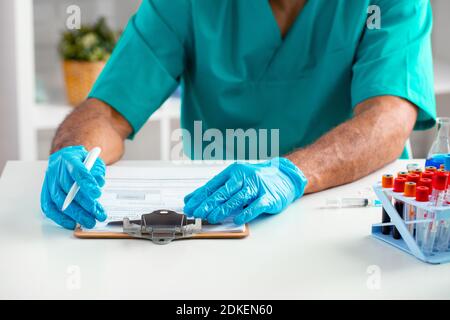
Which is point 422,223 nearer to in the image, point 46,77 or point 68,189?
point 68,189

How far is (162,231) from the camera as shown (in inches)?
39.7

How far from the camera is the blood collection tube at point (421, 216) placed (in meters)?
0.93

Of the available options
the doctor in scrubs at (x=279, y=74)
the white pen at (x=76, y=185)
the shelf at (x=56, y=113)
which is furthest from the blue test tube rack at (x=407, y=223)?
the shelf at (x=56, y=113)

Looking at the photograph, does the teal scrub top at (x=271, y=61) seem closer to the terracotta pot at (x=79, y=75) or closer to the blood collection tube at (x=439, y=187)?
the blood collection tube at (x=439, y=187)

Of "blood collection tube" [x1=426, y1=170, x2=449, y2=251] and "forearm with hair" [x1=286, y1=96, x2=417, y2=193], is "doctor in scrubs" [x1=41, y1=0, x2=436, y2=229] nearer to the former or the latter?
"forearm with hair" [x1=286, y1=96, x2=417, y2=193]

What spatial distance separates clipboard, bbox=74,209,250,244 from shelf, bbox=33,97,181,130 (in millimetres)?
1428

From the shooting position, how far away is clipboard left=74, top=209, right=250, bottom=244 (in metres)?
1.01

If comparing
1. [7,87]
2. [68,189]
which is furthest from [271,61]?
[7,87]

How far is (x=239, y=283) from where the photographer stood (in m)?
0.87

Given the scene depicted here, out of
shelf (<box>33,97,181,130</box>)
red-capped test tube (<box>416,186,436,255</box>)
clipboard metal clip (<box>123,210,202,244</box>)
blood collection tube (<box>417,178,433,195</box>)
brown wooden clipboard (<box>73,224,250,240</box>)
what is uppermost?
blood collection tube (<box>417,178,433,195</box>)

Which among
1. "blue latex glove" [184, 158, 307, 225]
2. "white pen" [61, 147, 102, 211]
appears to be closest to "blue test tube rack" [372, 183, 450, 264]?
"blue latex glove" [184, 158, 307, 225]

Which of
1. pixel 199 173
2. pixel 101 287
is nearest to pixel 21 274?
pixel 101 287

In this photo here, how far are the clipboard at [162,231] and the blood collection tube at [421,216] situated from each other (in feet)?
0.79
